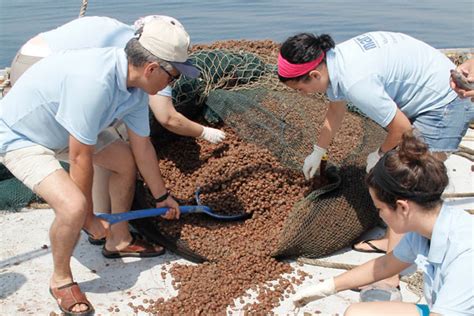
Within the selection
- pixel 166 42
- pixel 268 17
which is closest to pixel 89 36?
pixel 166 42

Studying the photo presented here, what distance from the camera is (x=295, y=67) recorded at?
2543 millimetres

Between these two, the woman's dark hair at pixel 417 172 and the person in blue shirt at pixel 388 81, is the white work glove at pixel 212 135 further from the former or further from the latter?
the woman's dark hair at pixel 417 172

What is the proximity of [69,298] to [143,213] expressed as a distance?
1.80ft

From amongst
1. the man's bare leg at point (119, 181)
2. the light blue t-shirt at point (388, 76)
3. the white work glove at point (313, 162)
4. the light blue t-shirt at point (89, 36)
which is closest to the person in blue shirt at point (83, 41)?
the light blue t-shirt at point (89, 36)

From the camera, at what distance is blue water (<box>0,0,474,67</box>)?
9.61 meters

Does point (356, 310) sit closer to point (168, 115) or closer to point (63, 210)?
point (63, 210)

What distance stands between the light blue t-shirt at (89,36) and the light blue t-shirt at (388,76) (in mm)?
1141

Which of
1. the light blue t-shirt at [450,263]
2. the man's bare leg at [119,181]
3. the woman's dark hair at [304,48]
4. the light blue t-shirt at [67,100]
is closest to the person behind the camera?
the light blue t-shirt at [450,263]

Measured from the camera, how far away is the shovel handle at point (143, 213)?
8.96ft

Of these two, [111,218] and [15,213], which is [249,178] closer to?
[111,218]

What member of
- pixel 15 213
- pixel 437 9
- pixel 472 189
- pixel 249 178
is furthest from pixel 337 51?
pixel 437 9

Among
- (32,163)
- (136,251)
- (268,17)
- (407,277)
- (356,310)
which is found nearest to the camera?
(356,310)

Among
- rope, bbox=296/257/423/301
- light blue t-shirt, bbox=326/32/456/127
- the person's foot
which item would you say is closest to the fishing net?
rope, bbox=296/257/423/301

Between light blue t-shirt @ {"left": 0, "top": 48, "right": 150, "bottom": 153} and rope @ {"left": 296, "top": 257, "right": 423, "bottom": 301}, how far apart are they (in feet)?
3.86
